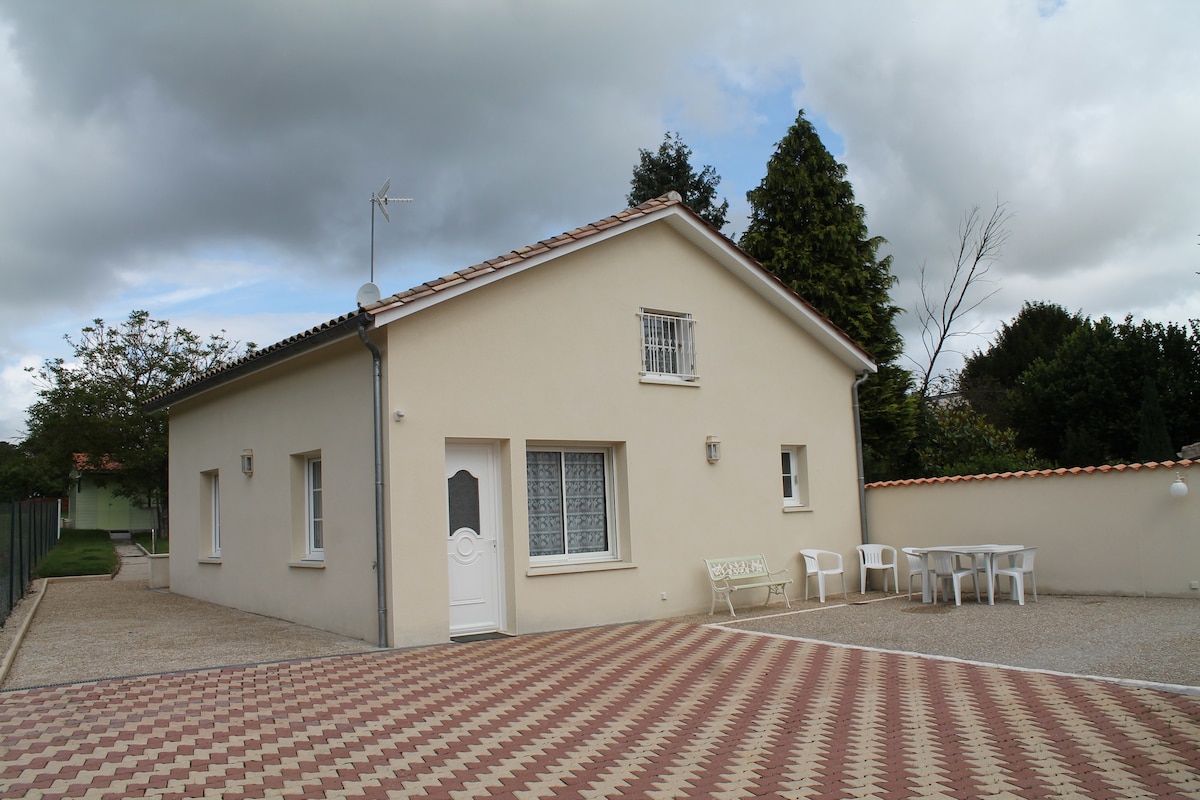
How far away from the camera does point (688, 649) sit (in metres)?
9.77

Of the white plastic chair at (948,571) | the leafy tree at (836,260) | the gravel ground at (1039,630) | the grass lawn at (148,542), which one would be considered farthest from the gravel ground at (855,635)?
Answer: the grass lawn at (148,542)

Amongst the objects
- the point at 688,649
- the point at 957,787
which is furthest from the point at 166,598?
the point at 957,787

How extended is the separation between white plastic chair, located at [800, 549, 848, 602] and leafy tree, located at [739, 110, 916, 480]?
337 inches

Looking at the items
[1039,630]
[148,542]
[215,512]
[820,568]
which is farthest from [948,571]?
[148,542]

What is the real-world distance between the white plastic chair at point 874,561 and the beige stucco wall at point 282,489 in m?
8.22

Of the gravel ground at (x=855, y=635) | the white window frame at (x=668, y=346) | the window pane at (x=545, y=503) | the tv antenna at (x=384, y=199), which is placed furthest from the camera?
the tv antenna at (x=384, y=199)

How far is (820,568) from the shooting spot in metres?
14.5

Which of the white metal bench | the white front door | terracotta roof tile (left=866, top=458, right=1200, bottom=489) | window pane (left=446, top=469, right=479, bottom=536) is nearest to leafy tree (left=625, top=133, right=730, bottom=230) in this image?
terracotta roof tile (left=866, top=458, right=1200, bottom=489)

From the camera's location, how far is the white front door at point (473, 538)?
10.8m

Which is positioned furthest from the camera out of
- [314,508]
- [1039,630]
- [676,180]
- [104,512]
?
[104,512]

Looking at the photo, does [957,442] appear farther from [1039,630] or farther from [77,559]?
[77,559]

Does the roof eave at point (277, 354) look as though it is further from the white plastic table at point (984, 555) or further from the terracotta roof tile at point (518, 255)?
the white plastic table at point (984, 555)

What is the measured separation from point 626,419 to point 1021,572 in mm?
5659

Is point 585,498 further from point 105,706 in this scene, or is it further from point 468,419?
point 105,706
